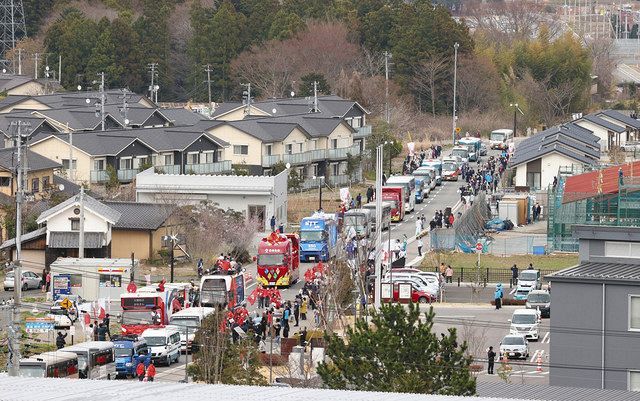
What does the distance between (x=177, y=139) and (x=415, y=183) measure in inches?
287

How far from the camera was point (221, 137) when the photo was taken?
51250 millimetres

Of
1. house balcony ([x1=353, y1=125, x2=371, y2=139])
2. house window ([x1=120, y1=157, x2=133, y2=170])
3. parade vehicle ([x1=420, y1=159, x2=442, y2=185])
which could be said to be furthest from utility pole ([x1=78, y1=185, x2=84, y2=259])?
house balcony ([x1=353, y1=125, x2=371, y2=139])

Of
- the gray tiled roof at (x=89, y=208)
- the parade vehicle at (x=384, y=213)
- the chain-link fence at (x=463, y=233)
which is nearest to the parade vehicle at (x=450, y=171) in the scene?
the chain-link fence at (x=463, y=233)

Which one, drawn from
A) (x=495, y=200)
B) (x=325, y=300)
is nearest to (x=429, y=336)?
(x=325, y=300)

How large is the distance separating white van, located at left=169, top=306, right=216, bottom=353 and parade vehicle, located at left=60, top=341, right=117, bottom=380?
1.42m

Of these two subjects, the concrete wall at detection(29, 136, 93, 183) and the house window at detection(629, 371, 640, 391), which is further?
the concrete wall at detection(29, 136, 93, 183)

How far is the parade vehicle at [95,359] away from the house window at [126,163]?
72.3 feet

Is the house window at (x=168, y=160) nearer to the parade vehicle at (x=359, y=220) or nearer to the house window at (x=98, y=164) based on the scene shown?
the house window at (x=98, y=164)

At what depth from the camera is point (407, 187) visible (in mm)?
45156

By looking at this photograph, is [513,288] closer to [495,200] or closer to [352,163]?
[495,200]

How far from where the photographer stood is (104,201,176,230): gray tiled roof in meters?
36.4

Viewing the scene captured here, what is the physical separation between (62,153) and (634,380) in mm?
28164

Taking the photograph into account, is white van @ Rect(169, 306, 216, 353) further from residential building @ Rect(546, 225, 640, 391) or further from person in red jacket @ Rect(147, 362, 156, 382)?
residential building @ Rect(546, 225, 640, 391)

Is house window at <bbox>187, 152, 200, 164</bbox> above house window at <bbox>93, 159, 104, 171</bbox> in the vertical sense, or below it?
above
